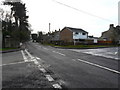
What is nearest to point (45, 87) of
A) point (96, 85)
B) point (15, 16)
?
point (96, 85)

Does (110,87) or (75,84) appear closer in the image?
(110,87)

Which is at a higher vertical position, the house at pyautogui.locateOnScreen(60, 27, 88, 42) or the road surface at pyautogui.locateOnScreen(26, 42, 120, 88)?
the house at pyautogui.locateOnScreen(60, 27, 88, 42)

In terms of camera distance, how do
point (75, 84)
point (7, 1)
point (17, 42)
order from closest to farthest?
point (75, 84) < point (7, 1) < point (17, 42)

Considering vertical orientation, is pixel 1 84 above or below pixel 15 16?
below

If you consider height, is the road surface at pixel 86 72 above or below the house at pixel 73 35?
below

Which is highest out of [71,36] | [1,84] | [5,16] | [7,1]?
[7,1]

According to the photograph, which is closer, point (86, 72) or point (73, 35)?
point (86, 72)

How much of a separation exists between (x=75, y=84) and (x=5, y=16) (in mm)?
29556

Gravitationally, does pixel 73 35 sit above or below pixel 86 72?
above

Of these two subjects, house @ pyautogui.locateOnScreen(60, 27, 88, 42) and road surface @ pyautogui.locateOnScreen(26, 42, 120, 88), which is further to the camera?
house @ pyautogui.locateOnScreen(60, 27, 88, 42)

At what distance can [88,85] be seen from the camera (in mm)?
4125

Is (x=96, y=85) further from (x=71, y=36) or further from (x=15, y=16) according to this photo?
(x=71, y=36)

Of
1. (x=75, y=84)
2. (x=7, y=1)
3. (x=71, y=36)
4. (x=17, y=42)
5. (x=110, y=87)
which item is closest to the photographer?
(x=110, y=87)

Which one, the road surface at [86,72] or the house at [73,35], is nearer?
the road surface at [86,72]
